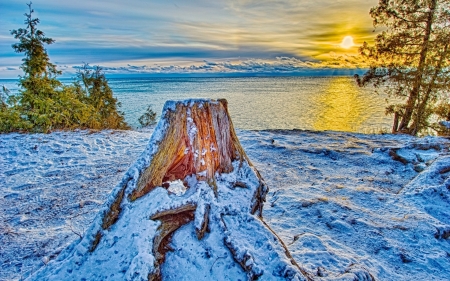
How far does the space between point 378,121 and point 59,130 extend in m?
22.9

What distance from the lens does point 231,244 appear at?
229cm

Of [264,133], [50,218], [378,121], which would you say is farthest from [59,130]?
[378,121]

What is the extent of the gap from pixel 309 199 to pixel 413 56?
40.0 ft

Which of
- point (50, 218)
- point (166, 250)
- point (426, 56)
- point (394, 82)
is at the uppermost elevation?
point (426, 56)

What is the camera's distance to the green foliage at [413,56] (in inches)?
454

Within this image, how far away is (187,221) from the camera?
257 centimetres

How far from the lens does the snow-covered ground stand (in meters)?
3.17

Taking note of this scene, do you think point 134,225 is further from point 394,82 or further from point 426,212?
point 394,82

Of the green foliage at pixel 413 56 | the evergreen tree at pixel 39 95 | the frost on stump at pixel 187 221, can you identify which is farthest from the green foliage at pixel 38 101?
the green foliage at pixel 413 56

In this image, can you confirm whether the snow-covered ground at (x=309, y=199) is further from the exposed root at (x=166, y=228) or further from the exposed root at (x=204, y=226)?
the exposed root at (x=166, y=228)

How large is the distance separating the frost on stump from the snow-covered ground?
872 mm

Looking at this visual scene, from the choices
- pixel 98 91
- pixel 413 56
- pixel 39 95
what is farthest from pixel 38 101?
Result: pixel 413 56

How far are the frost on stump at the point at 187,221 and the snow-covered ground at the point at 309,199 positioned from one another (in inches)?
34.3

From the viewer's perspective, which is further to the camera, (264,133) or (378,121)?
(378,121)
